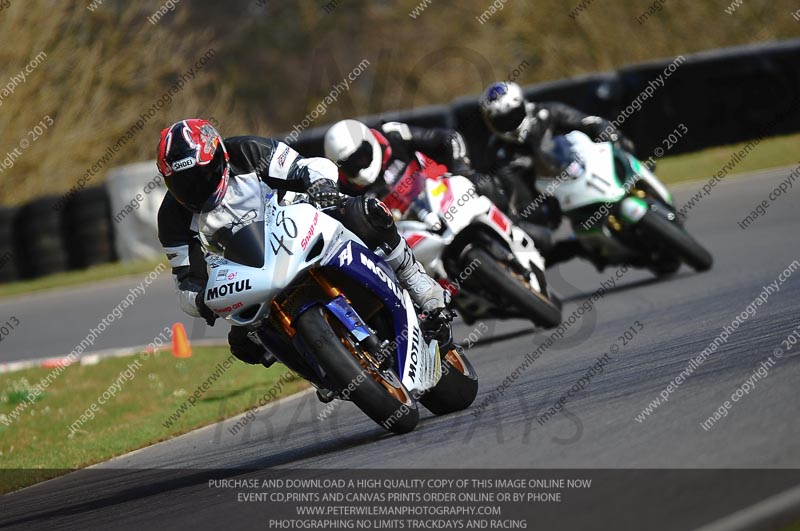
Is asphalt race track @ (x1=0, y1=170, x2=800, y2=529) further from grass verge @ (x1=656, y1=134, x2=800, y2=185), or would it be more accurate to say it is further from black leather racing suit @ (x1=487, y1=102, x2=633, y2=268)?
grass verge @ (x1=656, y1=134, x2=800, y2=185)

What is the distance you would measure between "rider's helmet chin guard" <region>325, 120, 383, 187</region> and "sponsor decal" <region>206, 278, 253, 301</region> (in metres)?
2.37

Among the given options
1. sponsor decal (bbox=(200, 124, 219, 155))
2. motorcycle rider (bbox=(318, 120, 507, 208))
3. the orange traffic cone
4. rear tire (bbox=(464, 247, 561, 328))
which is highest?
sponsor decal (bbox=(200, 124, 219, 155))

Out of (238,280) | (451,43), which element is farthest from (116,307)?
(451,43)

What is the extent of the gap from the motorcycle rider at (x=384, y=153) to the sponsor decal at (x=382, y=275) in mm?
2049

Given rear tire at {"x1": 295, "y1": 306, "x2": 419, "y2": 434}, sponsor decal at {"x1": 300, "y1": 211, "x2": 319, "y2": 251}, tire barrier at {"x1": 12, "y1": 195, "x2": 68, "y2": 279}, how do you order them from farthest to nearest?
tire barrier at {"x1": 12, "y1": 195, "x2": 68, "y2": 279}
sponsor decal at {"x1": 300, "y1": 211, "x2": 319, "y2": 251}
rear tire at {"x1": 295, "y1": 306, "x2": 419, "y2": 434}

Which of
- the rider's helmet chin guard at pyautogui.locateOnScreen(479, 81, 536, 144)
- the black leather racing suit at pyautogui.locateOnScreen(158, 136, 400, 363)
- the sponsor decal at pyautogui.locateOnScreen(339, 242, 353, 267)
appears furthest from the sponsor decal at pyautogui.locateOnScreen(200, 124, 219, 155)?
the rider's helmet chin guard at pyautogui.locateOnScreen(479, 81, 536, 144)

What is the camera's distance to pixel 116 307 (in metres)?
15.9

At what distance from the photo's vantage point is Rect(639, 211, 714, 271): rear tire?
10.3 metres

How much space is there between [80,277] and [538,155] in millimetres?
10757

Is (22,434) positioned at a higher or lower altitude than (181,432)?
lower

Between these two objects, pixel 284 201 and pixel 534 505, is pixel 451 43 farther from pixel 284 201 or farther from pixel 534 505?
pixel 534 505

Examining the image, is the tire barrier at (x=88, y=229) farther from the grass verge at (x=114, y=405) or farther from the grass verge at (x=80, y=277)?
the grass verge at (x=114, y=405)

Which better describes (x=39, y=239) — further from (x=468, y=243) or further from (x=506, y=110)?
(x=468, y=243)

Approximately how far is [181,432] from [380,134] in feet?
7.96
